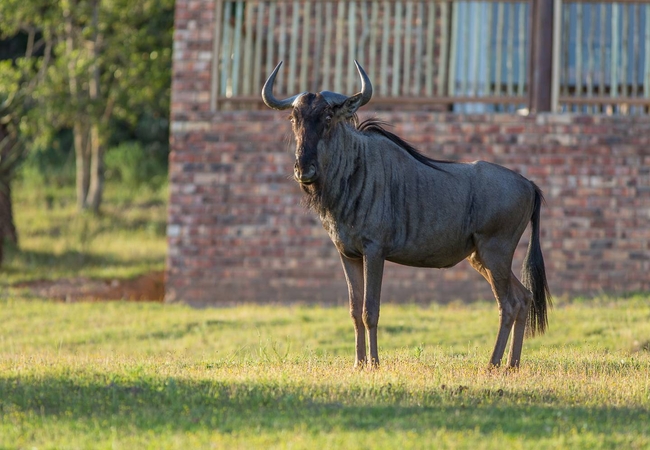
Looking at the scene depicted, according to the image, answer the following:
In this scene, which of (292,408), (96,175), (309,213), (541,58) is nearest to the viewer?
(292,408)

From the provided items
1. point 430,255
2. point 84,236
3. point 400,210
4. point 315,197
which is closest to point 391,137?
point 400,210

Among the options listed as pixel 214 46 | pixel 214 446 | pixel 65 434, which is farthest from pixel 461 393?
pixel 214 46

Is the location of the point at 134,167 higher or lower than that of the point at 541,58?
lower

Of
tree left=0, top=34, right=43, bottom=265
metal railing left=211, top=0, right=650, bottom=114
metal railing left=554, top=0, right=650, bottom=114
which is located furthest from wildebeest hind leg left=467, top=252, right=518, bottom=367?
tree left=0, top=34, right=43, bottom=265

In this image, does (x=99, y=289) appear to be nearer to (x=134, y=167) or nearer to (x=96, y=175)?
(x=96, y=175)

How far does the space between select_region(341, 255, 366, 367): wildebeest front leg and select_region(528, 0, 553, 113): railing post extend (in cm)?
667

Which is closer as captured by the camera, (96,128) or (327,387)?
(327,387)

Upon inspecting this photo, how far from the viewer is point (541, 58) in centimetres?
1441

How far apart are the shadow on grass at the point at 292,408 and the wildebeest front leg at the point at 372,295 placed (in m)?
1.20

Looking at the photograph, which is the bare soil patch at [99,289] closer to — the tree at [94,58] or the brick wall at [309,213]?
the brick wall at [309,213]

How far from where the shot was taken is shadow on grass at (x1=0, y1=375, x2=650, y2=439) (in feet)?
20.6

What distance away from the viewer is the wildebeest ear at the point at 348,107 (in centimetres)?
823

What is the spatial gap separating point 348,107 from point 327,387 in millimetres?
2300

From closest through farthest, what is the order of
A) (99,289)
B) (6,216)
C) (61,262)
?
(99,289) → (61,262) → (6,216)
